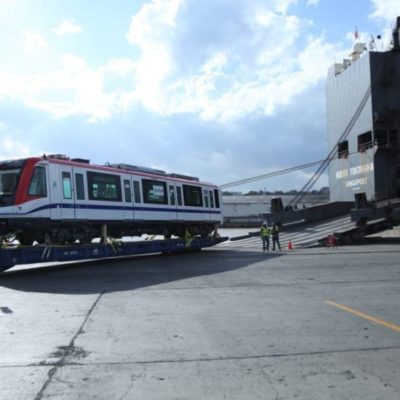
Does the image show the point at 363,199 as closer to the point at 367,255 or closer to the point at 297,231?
the point at 297,231

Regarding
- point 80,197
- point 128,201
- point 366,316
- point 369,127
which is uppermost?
point 369,127

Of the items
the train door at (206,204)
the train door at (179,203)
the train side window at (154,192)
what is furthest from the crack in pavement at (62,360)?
the train door at (206,204)

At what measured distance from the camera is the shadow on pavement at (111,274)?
45.2 feet

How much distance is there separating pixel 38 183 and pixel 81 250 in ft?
9.65

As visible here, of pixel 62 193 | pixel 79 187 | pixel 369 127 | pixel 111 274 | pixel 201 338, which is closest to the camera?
pixel 201 338

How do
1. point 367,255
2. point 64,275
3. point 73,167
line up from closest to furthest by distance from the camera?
point 64,275, point 73,167, point 367,255

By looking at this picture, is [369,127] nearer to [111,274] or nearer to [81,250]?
[81,250]

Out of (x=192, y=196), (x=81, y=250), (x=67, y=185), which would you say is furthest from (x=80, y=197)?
(x=192, y=196)

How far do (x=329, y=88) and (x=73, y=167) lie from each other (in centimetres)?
2758

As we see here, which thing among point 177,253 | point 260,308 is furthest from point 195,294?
point 177,253

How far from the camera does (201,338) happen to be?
25.1 ft

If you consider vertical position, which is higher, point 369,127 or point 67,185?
point 369,127

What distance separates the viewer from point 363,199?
106 ft

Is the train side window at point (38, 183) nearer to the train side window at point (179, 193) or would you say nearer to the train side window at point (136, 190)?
the train side window at point (136, 190)
